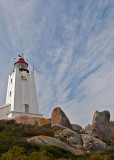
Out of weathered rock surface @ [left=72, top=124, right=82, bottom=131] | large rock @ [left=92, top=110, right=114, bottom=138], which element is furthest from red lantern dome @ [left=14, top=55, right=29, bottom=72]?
large rock @ [left=92, top=110, right=114, bottom=138]

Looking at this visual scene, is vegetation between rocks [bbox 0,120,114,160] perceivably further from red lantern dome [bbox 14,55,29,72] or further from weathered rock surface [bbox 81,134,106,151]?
red lantern dome [bbox 14,55,29,72]

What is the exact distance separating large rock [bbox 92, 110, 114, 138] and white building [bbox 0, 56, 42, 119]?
386 inches

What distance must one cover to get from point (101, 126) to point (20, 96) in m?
13.5

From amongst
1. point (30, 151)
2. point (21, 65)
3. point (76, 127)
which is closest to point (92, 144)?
point (30, 151)

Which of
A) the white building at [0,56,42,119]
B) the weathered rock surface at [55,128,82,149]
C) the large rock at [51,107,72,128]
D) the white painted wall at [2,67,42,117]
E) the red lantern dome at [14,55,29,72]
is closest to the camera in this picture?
the weathered rock surface at [55,128,82,149]

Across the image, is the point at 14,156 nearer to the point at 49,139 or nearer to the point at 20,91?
the point at 49,139

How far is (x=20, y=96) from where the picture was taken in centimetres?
3062

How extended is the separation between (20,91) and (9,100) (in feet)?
7.37

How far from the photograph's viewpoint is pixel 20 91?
102 feet

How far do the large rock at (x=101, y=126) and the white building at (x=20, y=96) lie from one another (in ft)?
32.2

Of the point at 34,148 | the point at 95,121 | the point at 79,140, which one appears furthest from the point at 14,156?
the point at 95,121

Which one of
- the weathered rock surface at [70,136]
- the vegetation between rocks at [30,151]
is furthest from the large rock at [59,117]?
the vegetation between rocks at [30,151]

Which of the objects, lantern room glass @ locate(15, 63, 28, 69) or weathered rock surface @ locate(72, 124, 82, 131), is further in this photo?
lantern room glass @ locate(15, 63, 28, 69)

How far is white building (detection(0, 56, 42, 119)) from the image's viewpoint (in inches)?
1153
